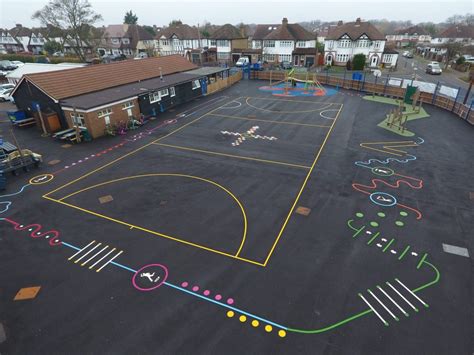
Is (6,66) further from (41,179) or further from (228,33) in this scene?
(41,179)

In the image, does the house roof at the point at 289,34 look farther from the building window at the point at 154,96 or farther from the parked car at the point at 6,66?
the parked car at the point at 6,66

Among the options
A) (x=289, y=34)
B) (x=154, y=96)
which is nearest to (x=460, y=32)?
(x=289, y=34)

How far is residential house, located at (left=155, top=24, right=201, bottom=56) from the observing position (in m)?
89.2

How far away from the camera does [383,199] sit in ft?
59.8

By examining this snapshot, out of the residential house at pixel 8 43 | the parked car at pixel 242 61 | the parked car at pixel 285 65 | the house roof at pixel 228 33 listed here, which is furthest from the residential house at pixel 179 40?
the residential house at pixel 8 43

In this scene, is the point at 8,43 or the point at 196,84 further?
the point at 8,43

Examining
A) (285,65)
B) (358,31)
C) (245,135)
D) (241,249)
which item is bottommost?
(241,249)

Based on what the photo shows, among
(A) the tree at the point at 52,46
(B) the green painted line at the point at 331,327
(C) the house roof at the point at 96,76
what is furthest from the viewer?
(A) the tree at the point at 52,46

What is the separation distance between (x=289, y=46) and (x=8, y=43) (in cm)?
11239

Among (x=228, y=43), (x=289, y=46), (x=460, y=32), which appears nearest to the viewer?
(x=289, y=46)

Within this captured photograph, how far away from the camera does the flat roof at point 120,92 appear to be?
94.3 ft

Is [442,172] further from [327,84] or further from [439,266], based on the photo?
[327,84]

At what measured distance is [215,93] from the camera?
158 feet

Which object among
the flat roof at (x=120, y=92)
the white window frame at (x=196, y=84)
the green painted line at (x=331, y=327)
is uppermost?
the flat roof at (x=120, y=92)
